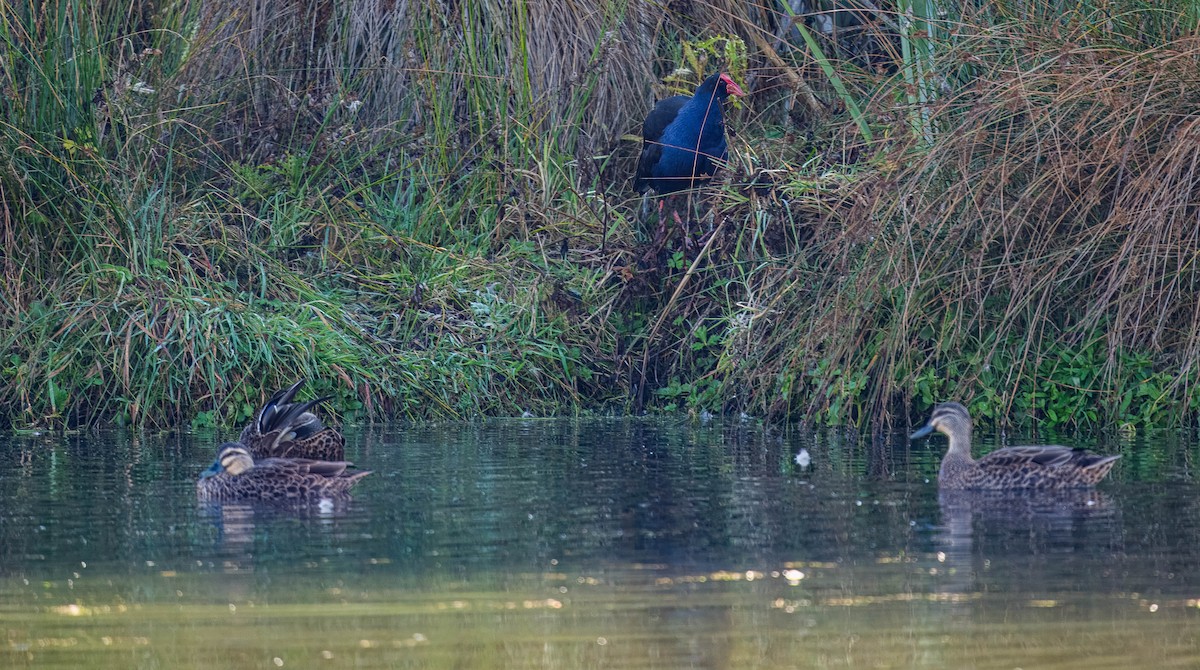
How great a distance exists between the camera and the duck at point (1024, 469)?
8.48 m

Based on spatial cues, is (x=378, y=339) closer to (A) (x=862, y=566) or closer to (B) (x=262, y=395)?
(B) (x=262, y=395)

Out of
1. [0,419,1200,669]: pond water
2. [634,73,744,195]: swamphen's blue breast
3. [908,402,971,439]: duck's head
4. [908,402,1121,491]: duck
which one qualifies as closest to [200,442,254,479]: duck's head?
[0,419,1200,669]: pond water

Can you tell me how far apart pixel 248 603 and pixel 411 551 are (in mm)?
1027

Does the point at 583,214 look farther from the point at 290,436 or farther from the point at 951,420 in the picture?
the point at 951,420

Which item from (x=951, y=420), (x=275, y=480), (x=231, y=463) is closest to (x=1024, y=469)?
(x=951, y=420)

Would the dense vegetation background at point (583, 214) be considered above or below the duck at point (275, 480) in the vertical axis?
A: above

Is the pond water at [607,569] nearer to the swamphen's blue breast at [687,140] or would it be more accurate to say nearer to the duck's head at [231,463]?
the duck's head at [231,463]

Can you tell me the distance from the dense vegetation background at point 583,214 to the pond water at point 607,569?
1208 mm

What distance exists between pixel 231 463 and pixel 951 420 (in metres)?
3.30

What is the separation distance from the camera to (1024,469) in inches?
340

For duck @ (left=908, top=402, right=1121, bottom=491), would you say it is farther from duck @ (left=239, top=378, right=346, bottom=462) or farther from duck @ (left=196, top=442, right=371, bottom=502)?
duck @ (left=239, top=378, right=346, bottom=462)

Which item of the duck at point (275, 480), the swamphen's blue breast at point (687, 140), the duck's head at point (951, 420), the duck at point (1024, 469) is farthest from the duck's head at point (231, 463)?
the swamphen's blue breast at point (687, 140)

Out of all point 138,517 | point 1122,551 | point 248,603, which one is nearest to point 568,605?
point 248,603

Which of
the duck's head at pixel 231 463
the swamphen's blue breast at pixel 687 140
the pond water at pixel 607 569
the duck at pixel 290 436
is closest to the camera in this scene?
the pond water at pixel 607 569
